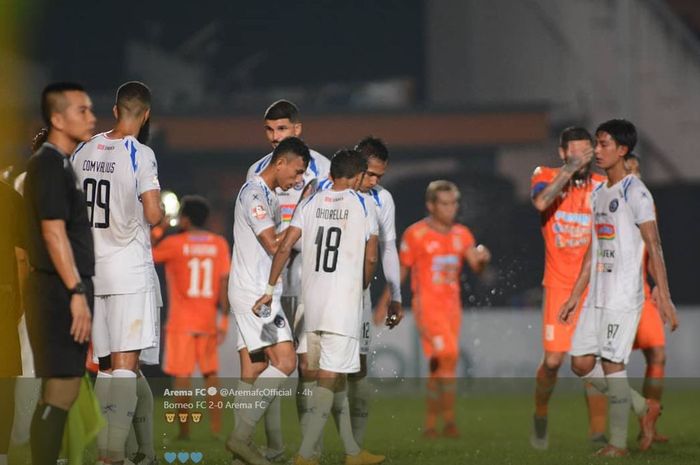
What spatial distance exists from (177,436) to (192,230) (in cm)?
188

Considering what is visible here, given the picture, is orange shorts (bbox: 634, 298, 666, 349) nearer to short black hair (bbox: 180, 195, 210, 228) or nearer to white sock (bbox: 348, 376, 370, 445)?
white sock (bbox: 348, 376, 370, 445)

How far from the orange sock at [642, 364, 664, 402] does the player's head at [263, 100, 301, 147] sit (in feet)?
11.3

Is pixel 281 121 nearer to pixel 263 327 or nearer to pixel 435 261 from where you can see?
pixel 263 327

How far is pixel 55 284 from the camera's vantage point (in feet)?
21.4

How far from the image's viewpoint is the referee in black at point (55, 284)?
21.1 ft

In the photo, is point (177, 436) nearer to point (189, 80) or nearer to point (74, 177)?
point (74, 177)

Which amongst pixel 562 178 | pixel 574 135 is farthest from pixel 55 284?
pixel 574 135

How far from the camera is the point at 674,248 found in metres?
18.0

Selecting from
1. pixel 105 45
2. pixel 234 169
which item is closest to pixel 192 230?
pixel 234 169

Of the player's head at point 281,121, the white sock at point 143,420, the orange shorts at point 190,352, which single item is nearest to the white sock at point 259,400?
the white sock at point 143,420

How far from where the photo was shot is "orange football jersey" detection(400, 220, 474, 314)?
12539 mm

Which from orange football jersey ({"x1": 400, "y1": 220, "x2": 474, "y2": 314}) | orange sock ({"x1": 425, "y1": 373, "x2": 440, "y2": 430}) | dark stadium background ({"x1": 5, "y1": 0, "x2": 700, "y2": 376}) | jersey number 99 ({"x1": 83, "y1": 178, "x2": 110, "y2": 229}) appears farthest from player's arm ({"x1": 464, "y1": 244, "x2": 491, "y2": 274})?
dark stadium background ({"x1": 5, "y1": 0, "x2": 700, "y2": 376})

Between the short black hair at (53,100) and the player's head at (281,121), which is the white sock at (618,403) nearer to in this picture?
the player's head at (281,121)

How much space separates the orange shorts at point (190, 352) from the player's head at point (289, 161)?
4.10 meters
